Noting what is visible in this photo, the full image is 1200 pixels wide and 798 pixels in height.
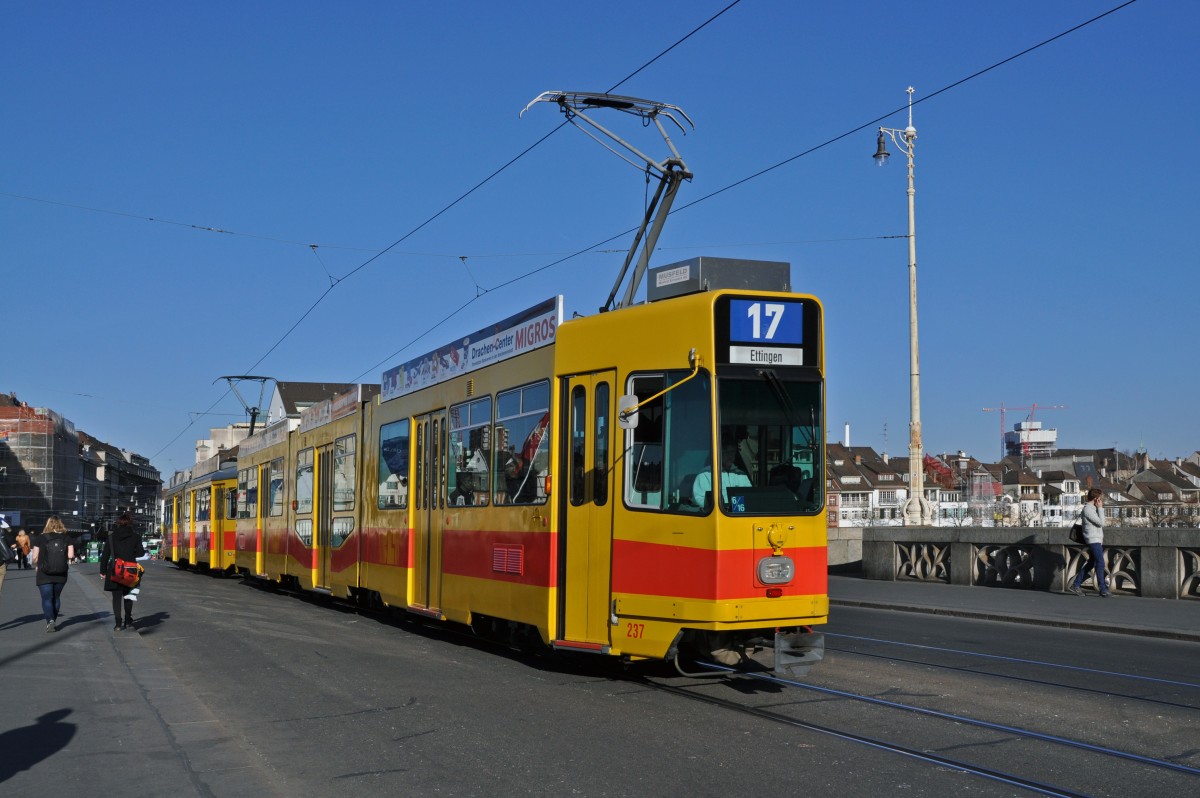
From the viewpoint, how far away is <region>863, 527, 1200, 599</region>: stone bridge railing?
65.3 feet

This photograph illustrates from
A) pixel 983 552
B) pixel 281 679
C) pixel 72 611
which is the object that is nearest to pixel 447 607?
pixel 281 679

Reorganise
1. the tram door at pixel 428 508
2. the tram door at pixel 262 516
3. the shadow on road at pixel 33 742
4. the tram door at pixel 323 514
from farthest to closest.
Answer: the tram door at pixel 262 516, the tram door at pixel 323 514, the tram door at pixel 428 508, the shadow on road at pixel 33 742

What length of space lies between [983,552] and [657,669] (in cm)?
1375

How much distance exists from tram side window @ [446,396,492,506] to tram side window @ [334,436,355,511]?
211 inches

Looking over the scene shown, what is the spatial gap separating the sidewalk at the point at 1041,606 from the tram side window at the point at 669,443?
27.3 ft

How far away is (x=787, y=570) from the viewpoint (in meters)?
10.1

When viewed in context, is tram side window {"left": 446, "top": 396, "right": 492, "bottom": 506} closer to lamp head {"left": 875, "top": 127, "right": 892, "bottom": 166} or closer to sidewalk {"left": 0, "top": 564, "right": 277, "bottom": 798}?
sidewalk {"left": 0, "top": 564, "right": 277, "bottom": 798}

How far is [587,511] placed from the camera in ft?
36.6

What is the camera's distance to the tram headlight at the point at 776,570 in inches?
395

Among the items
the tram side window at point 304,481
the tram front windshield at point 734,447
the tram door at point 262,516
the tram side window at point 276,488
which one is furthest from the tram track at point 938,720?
the tram door at point 262,516

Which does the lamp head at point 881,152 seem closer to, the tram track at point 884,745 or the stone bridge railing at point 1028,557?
the stone bridge railing at point 1028,557

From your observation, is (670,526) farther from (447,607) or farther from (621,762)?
(447,607)

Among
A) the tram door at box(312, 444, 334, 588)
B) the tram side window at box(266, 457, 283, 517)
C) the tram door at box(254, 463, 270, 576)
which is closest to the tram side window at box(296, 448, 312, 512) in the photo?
the tram door at box(312, 444, 334, 588)

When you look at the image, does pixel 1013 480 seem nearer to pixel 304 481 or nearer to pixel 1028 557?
pixel 1028 557
